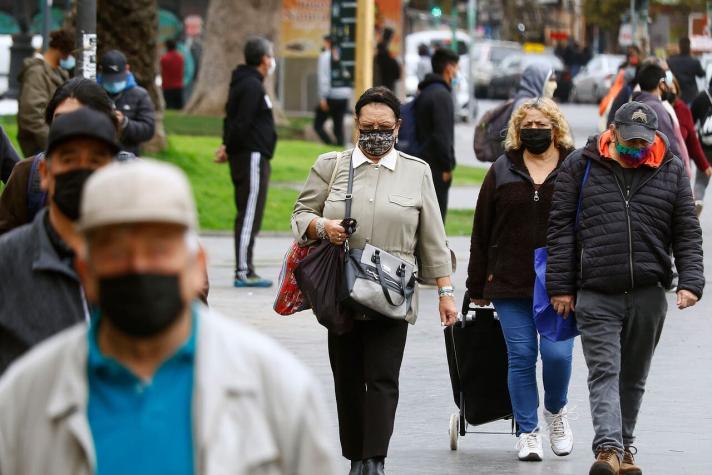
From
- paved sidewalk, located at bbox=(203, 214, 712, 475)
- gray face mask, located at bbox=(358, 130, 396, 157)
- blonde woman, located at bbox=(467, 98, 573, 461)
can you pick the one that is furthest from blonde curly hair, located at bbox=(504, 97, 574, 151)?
paved sidewalk, located at bbox=(203, 214, 712, 475)

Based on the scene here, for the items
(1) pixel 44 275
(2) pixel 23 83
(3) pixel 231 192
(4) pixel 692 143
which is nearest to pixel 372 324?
(1) pixel 44 275

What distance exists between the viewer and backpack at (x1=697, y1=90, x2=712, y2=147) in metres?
16.1

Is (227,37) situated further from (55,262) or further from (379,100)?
(55,262)

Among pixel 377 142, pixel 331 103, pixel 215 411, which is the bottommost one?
pixel 331 103

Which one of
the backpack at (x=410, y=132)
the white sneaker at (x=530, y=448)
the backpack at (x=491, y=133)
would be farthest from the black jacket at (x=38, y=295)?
the backpack at (x=410, y=132)

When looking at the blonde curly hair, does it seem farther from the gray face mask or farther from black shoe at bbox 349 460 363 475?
black shoe at bbox 349 460 363 475

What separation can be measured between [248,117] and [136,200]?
10.5m

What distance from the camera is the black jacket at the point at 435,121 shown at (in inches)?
519

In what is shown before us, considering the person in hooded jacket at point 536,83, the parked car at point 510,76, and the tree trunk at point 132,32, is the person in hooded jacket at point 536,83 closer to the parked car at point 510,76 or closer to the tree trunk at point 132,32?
the tree trunk at point 132,32

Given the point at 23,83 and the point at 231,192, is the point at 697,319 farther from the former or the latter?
the point at 231,192

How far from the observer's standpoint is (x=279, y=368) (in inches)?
Result: 122

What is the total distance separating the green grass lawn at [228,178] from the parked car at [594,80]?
26894mm

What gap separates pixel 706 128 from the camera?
1617 centimetres


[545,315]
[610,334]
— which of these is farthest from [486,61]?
[610,334]
